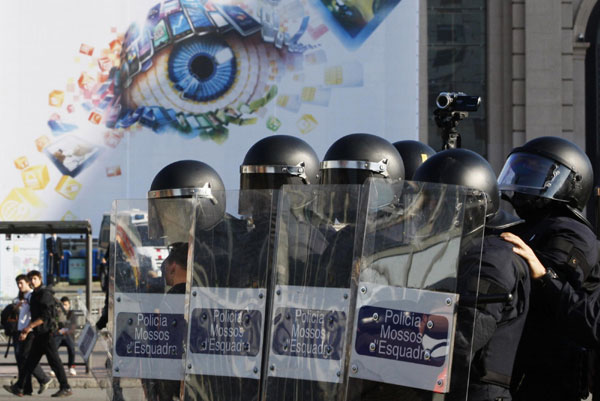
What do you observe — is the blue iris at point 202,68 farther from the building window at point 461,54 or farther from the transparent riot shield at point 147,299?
the transparent riot shield at point 147,299

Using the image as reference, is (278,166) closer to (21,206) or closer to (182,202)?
(182,202)

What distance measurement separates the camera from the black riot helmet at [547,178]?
441 centimetres

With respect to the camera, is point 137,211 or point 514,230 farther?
point 514,230

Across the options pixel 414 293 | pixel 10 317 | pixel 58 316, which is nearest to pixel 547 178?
pixel 414 293

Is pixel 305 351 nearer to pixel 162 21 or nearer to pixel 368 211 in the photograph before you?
pixel 368 211

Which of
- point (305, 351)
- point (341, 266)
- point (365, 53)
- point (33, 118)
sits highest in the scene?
point (365, 53)

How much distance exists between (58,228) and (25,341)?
79.7 inches

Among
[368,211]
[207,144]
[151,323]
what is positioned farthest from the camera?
[207,144]

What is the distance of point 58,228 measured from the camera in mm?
13336

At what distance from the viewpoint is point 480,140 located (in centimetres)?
1848

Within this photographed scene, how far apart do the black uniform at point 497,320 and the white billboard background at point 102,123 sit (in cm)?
997

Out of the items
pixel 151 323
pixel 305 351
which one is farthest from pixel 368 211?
pixel 151 323

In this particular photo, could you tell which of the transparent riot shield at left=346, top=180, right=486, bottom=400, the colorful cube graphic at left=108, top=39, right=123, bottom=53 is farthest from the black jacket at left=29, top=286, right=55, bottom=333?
the transparent riot shield at left=346, top=180, right=486, bottom=400

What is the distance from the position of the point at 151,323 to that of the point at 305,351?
712 mm
